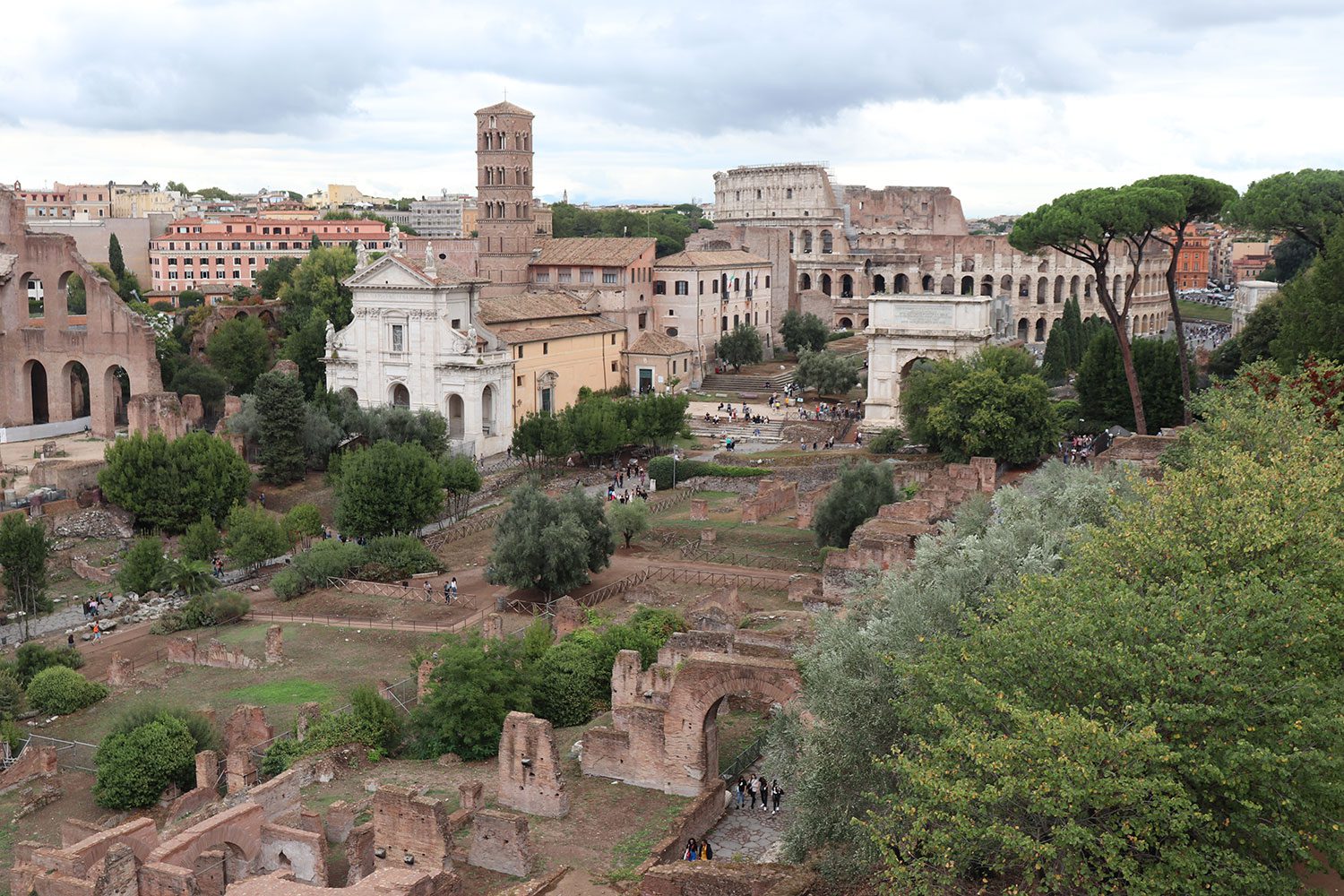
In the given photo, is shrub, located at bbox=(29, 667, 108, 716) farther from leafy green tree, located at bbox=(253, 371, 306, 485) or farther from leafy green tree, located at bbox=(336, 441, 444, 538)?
leafy green tree, located at bbox=(253, 371, 306, 485)

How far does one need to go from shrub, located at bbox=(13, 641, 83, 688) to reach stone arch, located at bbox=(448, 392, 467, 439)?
2355 cm

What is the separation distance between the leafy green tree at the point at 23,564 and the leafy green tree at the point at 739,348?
39.0m

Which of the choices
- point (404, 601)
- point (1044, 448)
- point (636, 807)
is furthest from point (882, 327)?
point (636, 807)

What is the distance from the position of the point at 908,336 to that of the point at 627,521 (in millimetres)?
18783

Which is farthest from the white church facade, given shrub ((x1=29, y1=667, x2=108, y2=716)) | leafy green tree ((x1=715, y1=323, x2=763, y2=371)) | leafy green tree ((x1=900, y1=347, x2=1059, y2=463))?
shrub ((x1=29, y1=667, x2=108, y2=716))

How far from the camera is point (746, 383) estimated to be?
208ft

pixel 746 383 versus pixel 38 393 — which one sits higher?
pixel 38 393

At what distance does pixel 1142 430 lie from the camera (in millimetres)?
39969

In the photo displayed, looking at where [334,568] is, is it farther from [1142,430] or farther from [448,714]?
[1142,430]

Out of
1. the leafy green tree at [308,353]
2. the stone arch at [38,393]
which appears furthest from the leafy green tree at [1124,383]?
the stone arch at [38,393]

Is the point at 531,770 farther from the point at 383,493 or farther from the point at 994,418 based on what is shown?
the point at 994,418

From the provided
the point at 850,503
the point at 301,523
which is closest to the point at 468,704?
the point at 850,503

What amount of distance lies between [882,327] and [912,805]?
40.3 meters

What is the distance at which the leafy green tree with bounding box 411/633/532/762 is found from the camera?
Answer: 2150cm
